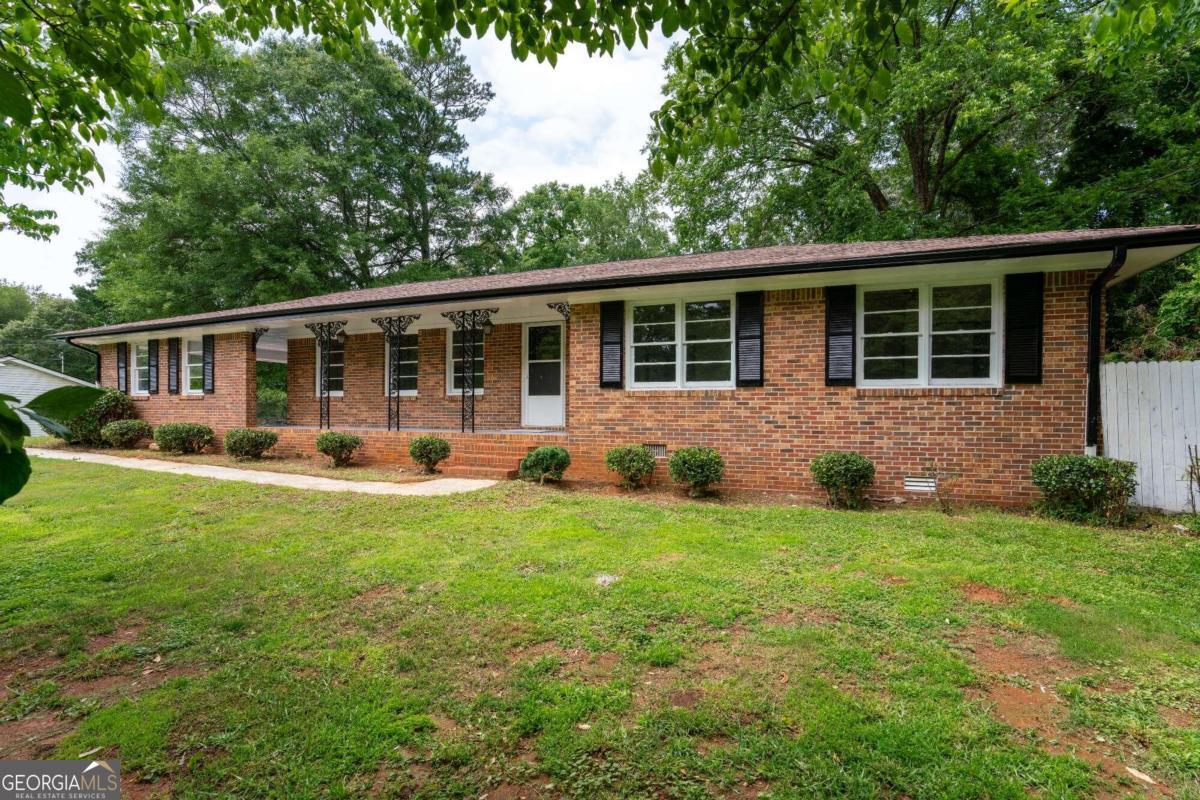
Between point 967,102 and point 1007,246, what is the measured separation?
291 inches

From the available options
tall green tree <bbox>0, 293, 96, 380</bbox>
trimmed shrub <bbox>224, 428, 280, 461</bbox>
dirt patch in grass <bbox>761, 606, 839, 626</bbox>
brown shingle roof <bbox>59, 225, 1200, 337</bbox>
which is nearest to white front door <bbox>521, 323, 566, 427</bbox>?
brown shingle roof <bbox>59, 225, 1200, 337</bbox>

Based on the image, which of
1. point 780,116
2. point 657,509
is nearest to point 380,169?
point 780,116

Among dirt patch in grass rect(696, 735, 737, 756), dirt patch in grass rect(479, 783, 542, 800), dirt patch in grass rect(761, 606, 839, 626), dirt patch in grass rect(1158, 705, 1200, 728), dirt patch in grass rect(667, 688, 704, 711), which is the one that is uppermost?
dirt patch in grass rect(761, 606, 839, 626)

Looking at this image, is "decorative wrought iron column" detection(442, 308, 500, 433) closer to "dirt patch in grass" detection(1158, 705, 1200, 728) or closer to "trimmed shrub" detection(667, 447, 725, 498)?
"trimmed shrub" detection(667, 447, 725, 498)

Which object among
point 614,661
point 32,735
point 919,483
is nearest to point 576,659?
point 614,661

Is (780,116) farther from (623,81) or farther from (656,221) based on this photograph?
(656,221)

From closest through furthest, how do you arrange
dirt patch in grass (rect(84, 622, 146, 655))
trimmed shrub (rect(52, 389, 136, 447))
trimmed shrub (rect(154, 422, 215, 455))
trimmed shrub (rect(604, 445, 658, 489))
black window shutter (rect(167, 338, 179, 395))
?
dirt patch in grass (rect(84, 622, 146, 655))
trimmed shrub (rect(604, 445, 658, 489))
trimmed shrub (rect(154, 422, 215, 455))
trimmed shrub (rect(52, 389, 136, 447))
black window shutter (rect(167, 338, 179, 395))

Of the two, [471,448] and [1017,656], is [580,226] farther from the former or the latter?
[1017,656]

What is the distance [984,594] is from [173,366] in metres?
16.6

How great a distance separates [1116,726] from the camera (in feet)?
7.86

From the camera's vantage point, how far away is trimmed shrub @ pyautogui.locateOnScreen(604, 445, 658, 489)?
758cm

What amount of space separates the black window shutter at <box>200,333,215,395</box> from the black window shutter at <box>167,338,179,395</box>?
130cm

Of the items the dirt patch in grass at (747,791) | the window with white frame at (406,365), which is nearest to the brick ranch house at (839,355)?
the window with white frame at (406,365)

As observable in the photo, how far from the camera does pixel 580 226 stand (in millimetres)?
29641
